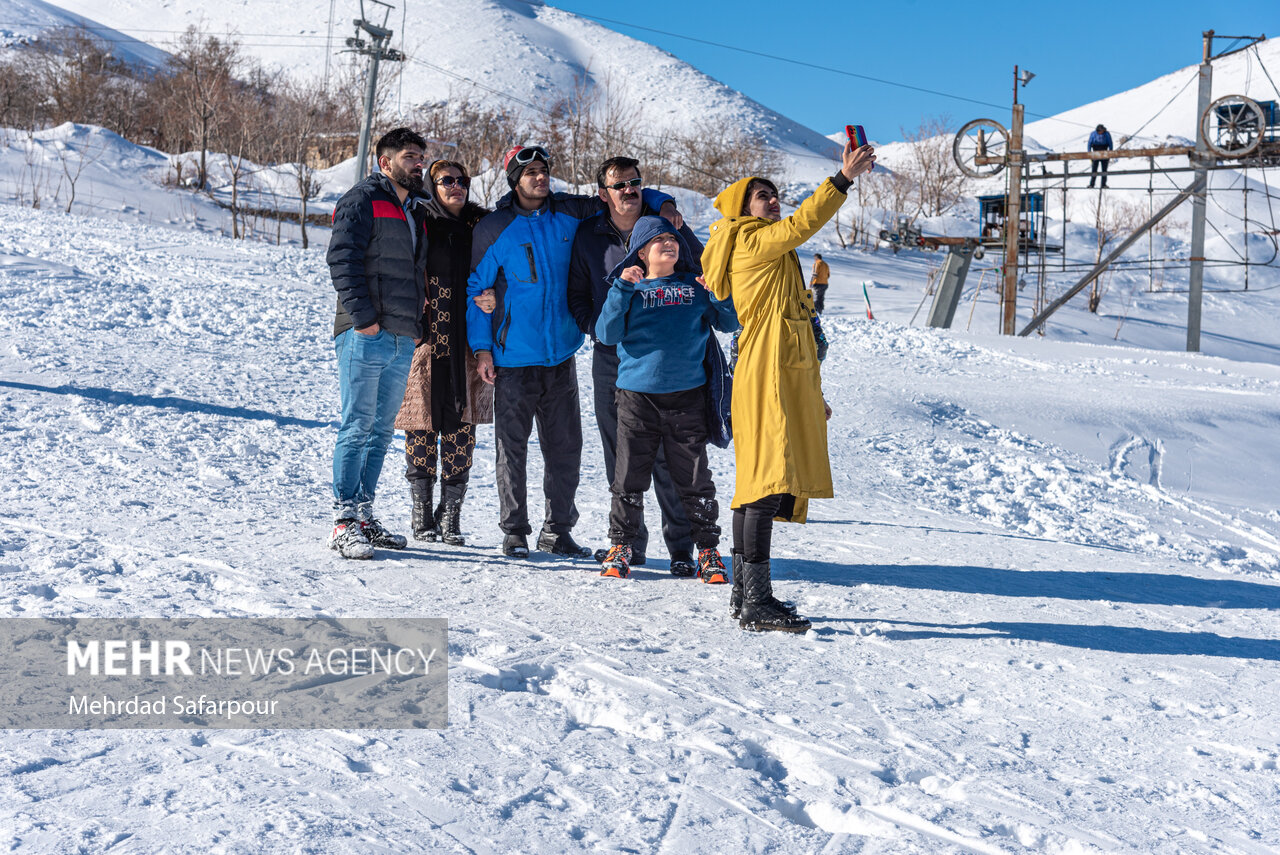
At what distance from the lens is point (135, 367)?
841 cm

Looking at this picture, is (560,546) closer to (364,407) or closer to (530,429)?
(530,429)

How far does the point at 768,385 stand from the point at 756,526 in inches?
20.2

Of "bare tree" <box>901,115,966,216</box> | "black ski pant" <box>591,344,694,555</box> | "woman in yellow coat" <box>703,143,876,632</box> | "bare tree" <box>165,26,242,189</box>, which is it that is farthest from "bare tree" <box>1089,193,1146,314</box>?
"woman in yellow coat" <box>703,143,876,632</box>

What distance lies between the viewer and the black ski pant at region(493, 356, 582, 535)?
15.1 ft

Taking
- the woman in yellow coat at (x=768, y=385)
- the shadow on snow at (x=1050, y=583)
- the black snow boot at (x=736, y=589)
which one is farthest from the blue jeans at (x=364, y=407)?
the shadow on snow at (x=1050, y=583)

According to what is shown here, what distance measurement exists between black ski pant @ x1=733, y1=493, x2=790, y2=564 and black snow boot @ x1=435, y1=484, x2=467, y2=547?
169cm

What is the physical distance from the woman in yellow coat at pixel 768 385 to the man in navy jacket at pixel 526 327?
77 cm

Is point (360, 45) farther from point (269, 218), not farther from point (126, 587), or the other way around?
point (126, 587)

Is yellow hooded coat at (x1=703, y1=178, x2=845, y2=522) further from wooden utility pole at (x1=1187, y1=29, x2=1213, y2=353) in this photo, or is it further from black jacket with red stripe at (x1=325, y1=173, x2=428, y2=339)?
wooden utility pole at (x1=1187, y1=29, x2=1213, y2=353)

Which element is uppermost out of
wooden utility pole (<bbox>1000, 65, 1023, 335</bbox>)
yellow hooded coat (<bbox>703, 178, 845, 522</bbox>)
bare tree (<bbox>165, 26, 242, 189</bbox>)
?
bare tree (<bbox>165, 26, 242, 189</bbox>)

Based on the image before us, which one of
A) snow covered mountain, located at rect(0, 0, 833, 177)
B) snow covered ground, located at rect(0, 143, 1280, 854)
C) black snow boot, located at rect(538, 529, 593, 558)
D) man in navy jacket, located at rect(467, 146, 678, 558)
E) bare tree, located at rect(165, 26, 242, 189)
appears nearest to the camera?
snow covered ground, located at rect(0, 143, 1280, 854)

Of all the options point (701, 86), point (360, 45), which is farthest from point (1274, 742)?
point (701, 86)

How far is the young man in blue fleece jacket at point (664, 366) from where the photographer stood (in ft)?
13.3

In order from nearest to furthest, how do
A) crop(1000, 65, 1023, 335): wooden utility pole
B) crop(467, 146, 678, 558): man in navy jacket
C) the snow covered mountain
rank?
crop(467, 146, 678, 558): man in navy jacket
crop(1000, 65, 1023, 335): wooden utility pole
the snow covered mountain
